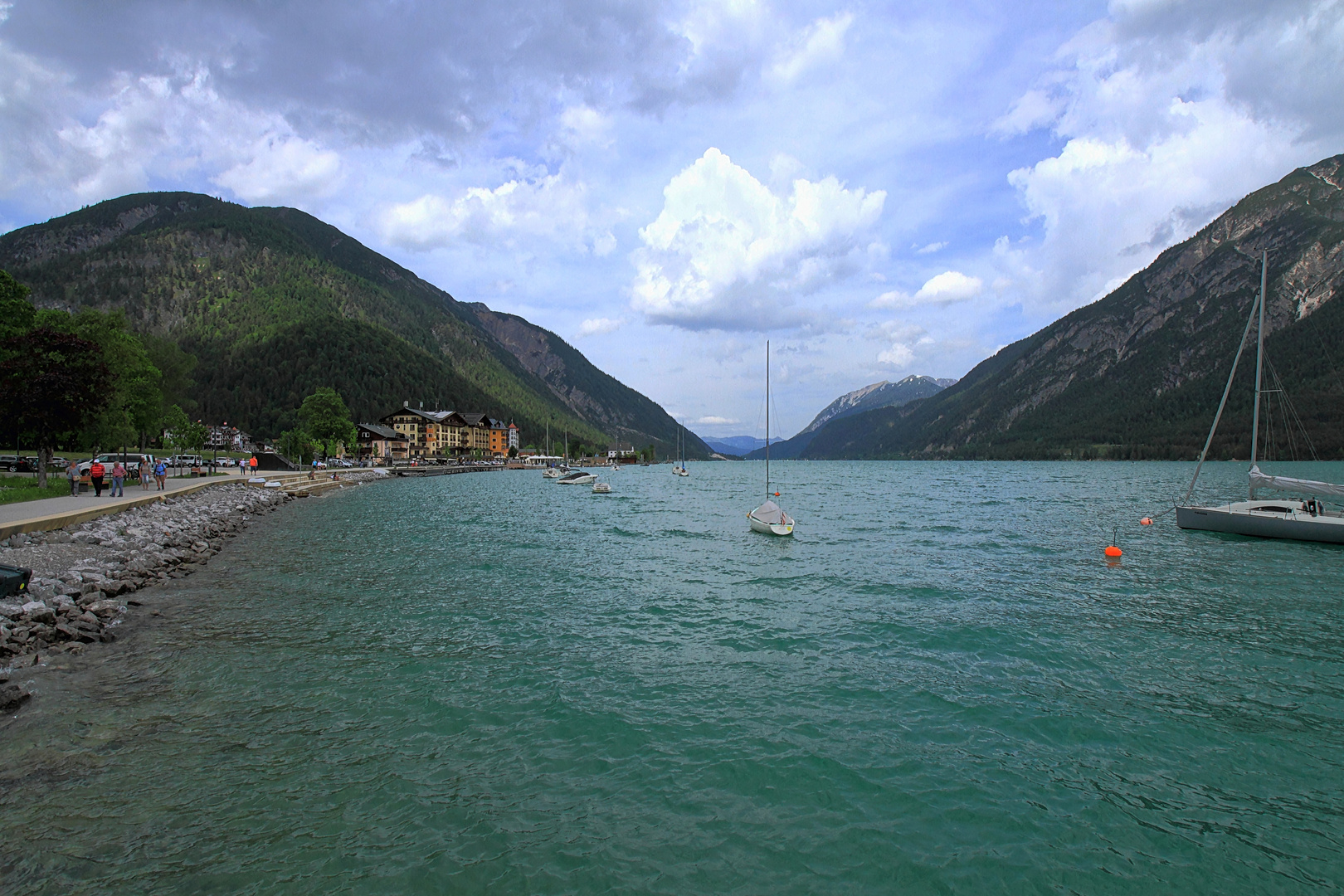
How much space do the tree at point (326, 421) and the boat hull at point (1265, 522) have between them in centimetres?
12931

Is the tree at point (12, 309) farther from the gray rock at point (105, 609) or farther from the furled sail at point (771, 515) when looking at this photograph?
the furled sail at point (771, 515)

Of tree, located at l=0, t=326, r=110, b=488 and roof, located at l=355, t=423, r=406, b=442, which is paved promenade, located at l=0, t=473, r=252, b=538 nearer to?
tree, located at l=0, t=326, r=110, b=488

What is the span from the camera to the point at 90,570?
64.1ft

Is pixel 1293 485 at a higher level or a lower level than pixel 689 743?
higher

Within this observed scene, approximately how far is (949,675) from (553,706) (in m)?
8.12

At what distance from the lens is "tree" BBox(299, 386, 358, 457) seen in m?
124

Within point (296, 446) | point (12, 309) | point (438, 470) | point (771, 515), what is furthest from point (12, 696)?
point (438, 470)

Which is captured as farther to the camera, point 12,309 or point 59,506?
point 12,309

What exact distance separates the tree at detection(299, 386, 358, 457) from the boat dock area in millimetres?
12743

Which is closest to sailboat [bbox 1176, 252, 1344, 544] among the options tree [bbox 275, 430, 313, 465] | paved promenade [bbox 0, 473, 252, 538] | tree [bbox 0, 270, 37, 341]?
paved promenade [bbox 0, 473, 252, 538]

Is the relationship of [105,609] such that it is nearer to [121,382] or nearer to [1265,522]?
[121,382]

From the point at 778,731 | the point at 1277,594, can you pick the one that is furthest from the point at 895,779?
the point at 1277,594

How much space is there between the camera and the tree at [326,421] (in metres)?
124

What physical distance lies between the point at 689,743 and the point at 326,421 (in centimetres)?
13469
